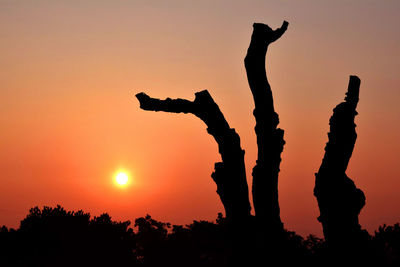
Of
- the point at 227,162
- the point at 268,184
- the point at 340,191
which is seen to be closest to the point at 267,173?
the point at 268,184

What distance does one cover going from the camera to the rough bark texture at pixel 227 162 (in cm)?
1313

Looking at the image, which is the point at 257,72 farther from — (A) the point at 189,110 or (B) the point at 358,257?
(B) the point at 358,257

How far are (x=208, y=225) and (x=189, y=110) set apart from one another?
5146 cm

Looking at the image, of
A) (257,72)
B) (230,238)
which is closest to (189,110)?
(257,72)

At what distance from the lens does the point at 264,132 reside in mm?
13500

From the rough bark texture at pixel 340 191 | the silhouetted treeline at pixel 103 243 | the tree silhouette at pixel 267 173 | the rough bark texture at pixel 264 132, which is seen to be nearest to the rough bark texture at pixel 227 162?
the tree silhouette at pixel 267 173

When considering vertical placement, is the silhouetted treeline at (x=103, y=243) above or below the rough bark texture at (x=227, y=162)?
above

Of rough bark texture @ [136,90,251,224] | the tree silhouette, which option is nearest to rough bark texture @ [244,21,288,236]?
the tree silhouette

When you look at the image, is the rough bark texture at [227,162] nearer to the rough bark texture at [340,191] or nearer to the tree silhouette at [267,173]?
the tree silhouette at [267,173]

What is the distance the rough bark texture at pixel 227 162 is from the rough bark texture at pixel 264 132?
31 cm

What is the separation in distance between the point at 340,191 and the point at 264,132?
6.21ft

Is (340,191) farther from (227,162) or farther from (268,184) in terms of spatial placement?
(227,162)

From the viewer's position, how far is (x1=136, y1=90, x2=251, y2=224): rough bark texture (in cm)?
1313

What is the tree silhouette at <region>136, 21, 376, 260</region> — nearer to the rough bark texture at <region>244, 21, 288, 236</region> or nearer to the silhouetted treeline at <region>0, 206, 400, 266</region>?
the rough bark texture at <region>244, 21, 288, 236</region>
